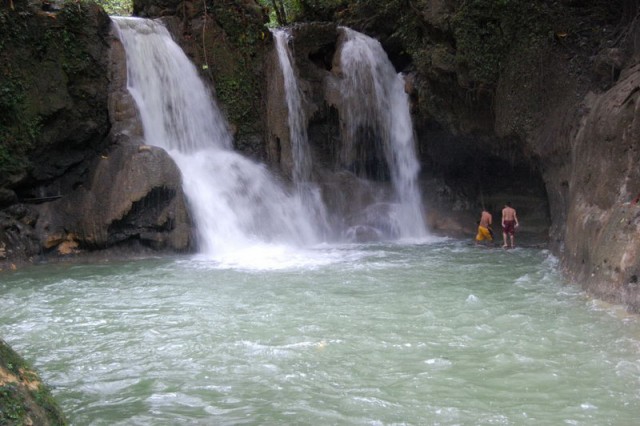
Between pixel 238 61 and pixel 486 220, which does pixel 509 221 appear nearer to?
pixel 486 220

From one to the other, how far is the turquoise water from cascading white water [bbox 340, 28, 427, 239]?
6.81 meters

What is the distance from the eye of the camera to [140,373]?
6.33 metres

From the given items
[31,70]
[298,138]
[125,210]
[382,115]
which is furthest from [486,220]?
[31,70]

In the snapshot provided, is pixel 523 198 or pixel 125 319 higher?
pixel 523 198

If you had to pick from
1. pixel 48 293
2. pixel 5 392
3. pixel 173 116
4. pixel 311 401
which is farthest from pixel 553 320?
pixel 173 116

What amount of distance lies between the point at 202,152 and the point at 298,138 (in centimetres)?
279

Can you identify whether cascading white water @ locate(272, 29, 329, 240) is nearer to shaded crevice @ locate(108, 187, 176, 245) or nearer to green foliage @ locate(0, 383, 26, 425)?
shaded crevice @ locate(108, 187, 176, 245)

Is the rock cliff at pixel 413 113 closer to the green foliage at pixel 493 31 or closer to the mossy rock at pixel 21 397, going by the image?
the green foliage at pixel 493 31

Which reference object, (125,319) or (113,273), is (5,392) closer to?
(125,319)

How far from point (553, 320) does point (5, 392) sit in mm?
6653

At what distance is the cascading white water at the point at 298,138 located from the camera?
17.5 m

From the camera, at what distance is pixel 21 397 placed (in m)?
3.12

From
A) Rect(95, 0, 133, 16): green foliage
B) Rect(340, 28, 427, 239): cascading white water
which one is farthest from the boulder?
Rect(95, 0, 133, 16): green foliage

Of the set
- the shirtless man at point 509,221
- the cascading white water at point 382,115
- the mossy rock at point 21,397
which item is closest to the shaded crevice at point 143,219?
the cascading white water at point 382,115
